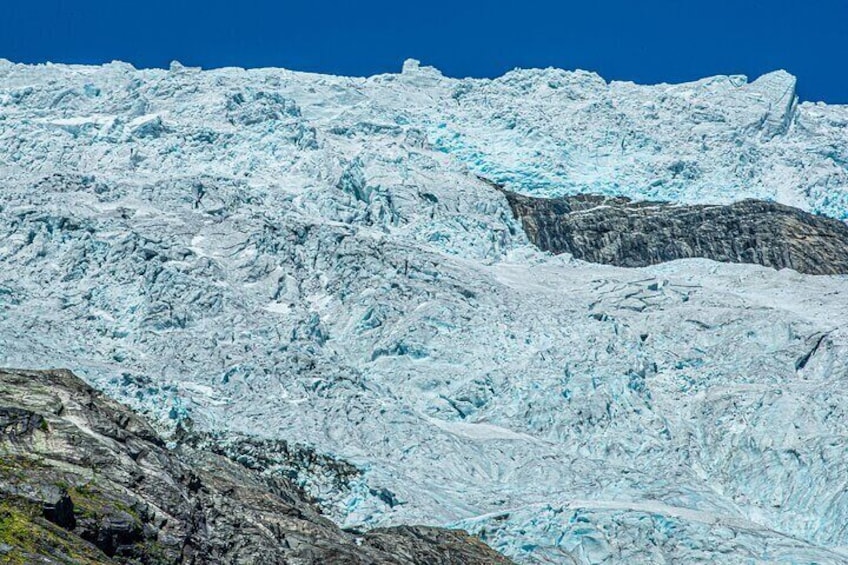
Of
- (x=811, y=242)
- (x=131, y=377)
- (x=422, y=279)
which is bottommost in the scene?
(x=131, y=377)

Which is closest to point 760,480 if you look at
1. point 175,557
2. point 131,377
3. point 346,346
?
point 346,346

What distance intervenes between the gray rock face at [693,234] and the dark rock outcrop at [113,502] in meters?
65.5

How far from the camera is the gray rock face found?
111500mm

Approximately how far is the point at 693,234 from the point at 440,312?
1369 inches

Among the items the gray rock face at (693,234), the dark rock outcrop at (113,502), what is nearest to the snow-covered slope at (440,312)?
the gray rock face at (693,234)

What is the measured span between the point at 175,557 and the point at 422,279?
2101 inches

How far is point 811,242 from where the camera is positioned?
112625 mm

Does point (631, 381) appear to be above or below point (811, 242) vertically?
below

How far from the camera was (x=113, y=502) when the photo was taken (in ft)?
125

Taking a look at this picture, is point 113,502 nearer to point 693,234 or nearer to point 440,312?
point 440,312

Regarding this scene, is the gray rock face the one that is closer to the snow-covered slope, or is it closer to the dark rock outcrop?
the snow-covered slope

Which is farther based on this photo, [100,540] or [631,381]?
[631,381]

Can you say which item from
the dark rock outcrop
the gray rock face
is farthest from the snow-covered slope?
the dark rock outcrop

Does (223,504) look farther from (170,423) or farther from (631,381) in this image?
(631,381)
